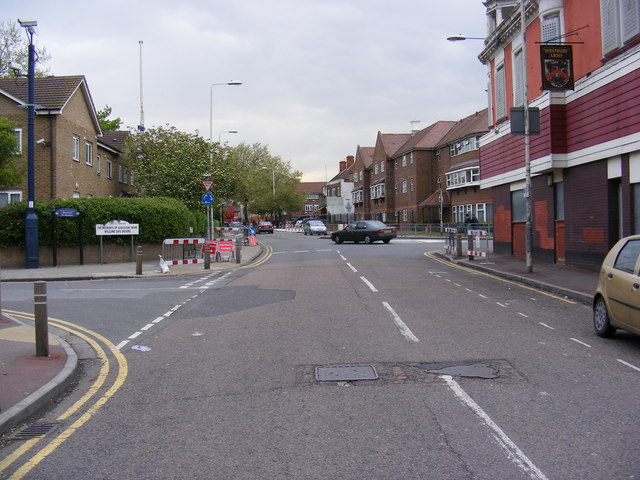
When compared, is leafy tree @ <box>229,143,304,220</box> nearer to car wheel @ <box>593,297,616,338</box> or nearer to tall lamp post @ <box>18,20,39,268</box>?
tall lamp post @ <box>18,20,39,268</box>

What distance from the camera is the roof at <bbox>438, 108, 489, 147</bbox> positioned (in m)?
50.4

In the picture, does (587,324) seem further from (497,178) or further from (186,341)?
(497,178)

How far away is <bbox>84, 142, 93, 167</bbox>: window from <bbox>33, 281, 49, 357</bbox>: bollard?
2665 cm

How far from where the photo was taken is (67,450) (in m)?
4.57

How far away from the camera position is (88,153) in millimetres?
32469

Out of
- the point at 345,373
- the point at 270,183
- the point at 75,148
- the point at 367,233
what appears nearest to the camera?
the point at 345,373

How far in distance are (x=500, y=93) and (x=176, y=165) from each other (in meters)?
20.1

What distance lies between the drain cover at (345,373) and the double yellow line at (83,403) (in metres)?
2.25

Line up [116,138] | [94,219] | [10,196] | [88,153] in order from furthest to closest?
1. [116,138]
2. [88,153]
3. [10,196]
4. [94,219]

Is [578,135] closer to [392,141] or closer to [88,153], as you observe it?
[88,153]

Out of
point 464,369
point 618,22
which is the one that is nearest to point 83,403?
point 464,369


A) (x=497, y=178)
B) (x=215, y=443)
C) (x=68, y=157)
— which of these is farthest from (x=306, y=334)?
(x=68, y=157)

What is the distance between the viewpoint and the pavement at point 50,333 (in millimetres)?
5719

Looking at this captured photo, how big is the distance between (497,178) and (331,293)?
13321 mm
